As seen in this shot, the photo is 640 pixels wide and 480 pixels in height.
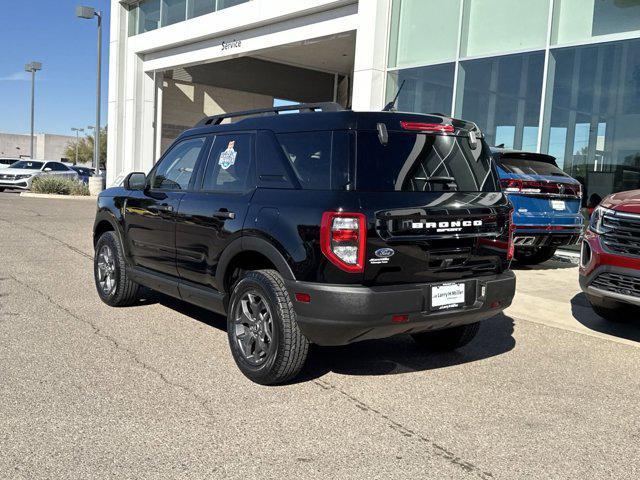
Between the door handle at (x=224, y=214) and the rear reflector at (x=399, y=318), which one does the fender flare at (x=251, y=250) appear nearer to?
the door handle at (x=224, y=214)

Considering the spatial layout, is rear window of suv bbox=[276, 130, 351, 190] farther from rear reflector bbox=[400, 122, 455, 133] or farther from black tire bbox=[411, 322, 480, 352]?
black tire bbox=[411, 322, 480, 352]

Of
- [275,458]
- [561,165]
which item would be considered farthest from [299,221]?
[561,165]

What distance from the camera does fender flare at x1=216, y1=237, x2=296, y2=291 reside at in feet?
12.9

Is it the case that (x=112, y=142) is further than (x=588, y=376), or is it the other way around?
(x=112, y=142)

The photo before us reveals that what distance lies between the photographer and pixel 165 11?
869 inches

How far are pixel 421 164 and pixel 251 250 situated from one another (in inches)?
50.4

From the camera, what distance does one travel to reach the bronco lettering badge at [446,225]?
12.7 ft

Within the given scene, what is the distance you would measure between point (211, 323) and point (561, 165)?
7.48 m

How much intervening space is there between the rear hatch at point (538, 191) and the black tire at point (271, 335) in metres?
5.11

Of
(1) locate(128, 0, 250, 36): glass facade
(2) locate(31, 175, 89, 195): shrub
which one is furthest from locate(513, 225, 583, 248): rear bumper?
(2) locate(31, 175, 89, 195): shrub

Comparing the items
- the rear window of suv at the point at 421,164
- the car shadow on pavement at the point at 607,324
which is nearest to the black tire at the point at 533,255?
the car shadow on pavement at the point at 607,324

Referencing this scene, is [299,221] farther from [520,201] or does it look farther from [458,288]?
[520,201]

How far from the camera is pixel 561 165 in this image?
1073 centimetres

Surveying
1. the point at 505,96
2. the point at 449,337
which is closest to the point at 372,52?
the point at 505,96
